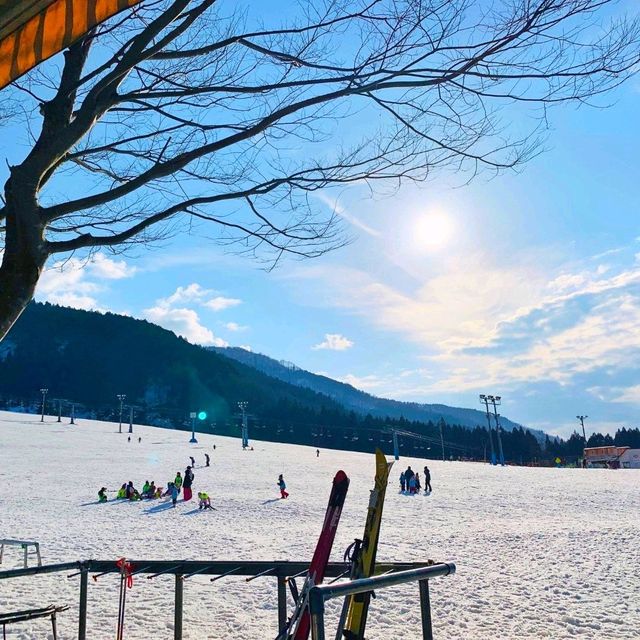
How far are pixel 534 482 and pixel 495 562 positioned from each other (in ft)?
73.3

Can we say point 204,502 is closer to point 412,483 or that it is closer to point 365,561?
point 412,483

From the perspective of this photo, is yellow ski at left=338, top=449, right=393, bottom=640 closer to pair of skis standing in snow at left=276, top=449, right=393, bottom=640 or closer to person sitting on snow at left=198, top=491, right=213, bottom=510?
pair of skis standing in snow at left=276, top=449, right=393, bottom=640

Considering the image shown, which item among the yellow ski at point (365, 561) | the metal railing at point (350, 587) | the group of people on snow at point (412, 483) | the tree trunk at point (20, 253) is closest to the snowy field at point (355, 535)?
the group of people on snow at point (412, 483)

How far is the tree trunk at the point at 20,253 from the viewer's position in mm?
4125

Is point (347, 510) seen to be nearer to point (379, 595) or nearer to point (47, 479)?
point (379, 595)

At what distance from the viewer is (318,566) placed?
369cm

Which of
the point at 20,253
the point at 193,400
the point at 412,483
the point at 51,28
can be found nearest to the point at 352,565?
the point at 20,253

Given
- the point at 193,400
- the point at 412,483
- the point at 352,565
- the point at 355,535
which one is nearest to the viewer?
the point at 352,565

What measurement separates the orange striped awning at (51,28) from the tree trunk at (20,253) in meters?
1.88

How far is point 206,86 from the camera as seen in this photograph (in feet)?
17.4

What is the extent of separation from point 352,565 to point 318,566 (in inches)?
9.4

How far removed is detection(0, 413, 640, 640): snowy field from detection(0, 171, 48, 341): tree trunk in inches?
187

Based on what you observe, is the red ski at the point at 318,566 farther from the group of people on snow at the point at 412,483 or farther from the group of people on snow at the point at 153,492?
the group of people on snow at the point at 412,483

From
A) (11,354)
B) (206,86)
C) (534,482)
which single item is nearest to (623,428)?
(534,482)
